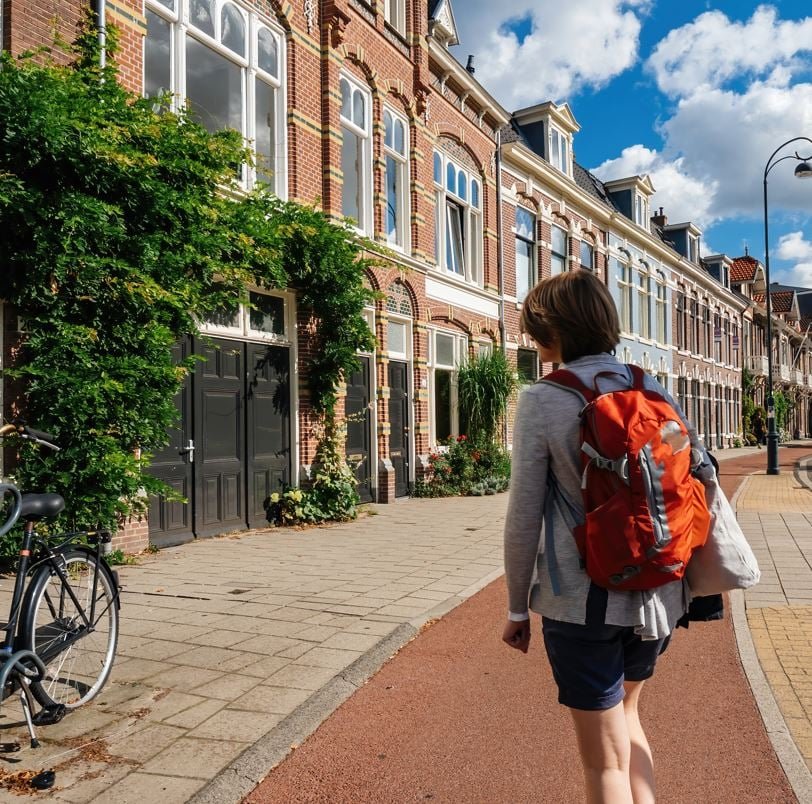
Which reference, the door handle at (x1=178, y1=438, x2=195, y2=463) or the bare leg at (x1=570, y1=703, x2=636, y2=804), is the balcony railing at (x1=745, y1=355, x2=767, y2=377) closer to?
the door handle at (x1=178, y1=438, x2=195, y2=463)

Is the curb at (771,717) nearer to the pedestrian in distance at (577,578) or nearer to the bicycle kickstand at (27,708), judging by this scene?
the pedestrian in distance at (577,578)

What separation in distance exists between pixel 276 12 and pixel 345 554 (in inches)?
306

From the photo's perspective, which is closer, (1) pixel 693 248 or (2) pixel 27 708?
(2) pixel 27 708

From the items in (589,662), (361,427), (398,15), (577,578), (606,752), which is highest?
(398,15)

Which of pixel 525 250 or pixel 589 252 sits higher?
pixel 589 252

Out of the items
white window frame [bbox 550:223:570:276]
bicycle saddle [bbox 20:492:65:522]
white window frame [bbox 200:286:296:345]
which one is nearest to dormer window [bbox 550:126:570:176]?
white window frame [bbox 550:223:570:276]

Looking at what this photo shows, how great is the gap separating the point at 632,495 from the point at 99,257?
6.07 meters

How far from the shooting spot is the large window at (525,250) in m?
19.6

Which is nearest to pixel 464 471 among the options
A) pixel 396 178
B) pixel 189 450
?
pixel 396 178

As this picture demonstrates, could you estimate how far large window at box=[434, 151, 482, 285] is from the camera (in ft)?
52.2

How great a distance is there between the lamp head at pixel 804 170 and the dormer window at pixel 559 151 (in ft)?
20.0

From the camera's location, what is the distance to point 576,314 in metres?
2.14

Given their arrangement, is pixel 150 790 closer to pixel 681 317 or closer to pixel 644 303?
pixel 644 303

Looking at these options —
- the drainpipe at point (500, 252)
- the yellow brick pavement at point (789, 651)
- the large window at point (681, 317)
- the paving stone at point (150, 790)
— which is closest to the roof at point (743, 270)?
the large window at point (681, 317)
